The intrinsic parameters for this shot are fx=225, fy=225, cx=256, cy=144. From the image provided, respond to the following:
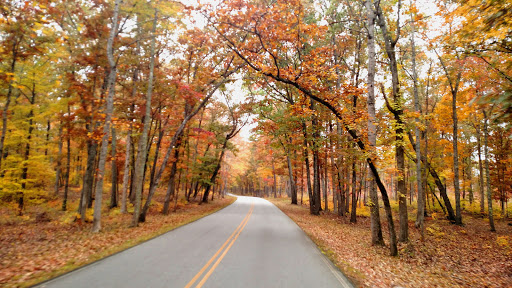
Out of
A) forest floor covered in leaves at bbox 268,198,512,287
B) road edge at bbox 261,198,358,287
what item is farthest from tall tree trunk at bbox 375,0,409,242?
road edge at bbox 261,198,358,287

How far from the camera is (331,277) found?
18.9 ft

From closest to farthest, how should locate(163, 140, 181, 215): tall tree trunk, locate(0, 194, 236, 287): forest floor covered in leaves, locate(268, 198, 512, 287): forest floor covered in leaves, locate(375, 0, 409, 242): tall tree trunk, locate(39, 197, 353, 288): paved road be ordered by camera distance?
locate(39, 197, 353, 288): paved road → locate(0, 194, 236, 287): forest floor covered in leaves → locate(268, 198, 512, 287): forest floor covered in leaves → locate(375, 0, 409, 242): tall tree trunk → locate(163, 140, 181, 215): tall tree trunk

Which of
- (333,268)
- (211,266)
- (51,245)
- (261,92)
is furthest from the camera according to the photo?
(261,92)

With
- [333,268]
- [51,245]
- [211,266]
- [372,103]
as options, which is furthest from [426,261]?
[51,245]

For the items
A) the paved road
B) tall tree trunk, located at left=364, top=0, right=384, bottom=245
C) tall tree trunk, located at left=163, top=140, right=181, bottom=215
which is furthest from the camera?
tall tree trunk, located at left=163, top=140, right=181, bottom=215

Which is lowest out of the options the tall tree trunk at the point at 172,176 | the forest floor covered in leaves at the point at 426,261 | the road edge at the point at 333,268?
the forest floor covered in leaves at the point at 426,261

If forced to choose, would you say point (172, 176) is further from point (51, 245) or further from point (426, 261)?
point (426, 261)

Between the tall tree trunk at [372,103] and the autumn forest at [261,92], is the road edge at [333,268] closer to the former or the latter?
the autumn forest at [261,92]

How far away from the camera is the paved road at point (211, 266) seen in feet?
16.5

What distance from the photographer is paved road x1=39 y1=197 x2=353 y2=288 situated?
502cm

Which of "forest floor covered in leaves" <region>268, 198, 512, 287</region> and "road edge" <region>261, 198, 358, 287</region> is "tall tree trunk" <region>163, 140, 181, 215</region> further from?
"road edge" <region>261, 198, 358, 287</region>

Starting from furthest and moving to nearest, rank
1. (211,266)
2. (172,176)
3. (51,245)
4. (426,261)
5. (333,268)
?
(172,176) → (426,261) → (51,245) → (333,268) → (211,266)

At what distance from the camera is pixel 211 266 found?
236 inches

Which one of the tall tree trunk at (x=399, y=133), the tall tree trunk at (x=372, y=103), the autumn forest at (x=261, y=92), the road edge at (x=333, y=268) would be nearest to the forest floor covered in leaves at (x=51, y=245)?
the autumn forest at (x=261, y=92)
